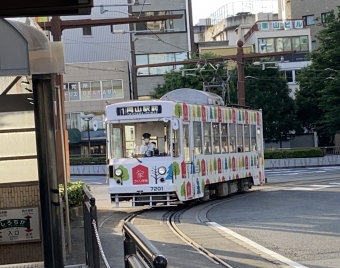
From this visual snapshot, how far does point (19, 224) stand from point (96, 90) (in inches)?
2108

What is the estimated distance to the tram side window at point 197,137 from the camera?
2062 centimetres

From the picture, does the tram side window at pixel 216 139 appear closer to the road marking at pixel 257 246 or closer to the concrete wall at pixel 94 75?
the road marking at pixel 257 246

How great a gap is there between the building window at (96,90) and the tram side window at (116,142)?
143 ft

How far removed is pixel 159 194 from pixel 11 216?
8.90 m

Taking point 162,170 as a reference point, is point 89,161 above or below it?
below

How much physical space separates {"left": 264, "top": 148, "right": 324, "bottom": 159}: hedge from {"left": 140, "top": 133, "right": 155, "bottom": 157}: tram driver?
31.0 metres

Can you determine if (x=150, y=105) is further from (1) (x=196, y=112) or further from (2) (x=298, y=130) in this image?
(2) (x=298, y=130)

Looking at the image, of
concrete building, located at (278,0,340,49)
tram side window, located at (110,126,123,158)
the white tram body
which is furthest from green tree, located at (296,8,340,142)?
tram side window, located at (110,126,123,158)

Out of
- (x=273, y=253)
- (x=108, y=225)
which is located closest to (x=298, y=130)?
(x=108, y=225)

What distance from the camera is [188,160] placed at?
19.9 metres

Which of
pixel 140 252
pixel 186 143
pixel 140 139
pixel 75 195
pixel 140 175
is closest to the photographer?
pixel 140 252

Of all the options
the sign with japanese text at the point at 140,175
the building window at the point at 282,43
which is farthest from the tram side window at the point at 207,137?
the building window at the point at 282,43

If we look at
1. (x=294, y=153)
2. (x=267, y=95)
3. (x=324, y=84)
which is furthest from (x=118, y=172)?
(x=267, y=95)

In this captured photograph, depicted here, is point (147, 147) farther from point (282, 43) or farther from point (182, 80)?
point (282, 43)
